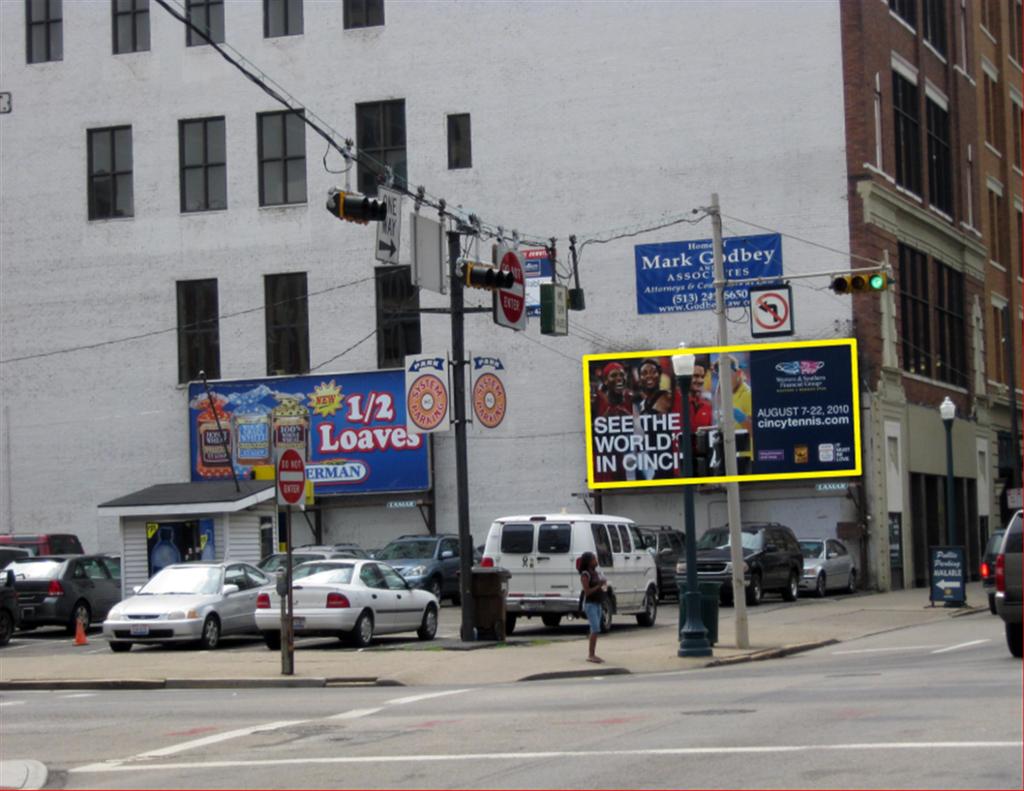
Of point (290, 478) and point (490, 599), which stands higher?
point (290, 478)

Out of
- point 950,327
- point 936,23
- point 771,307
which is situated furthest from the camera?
point 936,23

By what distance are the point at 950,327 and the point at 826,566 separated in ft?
50.7

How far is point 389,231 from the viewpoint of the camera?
83.6ft

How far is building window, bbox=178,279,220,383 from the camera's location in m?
54.4

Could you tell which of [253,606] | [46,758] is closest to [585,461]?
[253,606]

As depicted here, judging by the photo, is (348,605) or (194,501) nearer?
(348,605)

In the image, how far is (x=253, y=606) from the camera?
31.9 metres

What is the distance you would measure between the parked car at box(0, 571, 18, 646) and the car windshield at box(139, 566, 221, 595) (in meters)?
3.27

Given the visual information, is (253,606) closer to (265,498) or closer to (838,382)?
(265,498)

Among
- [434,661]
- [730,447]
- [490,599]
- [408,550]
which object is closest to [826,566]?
[408,550]

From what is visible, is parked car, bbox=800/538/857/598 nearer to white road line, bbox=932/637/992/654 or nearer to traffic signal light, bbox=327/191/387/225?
white road line, bbox=932/637/992/654

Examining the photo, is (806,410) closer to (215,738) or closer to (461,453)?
(461,453)

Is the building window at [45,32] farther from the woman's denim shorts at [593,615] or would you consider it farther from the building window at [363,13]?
the woman's denim shorts at [593,615]

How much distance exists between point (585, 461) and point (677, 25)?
12.9m
